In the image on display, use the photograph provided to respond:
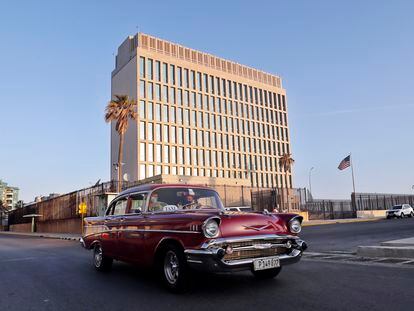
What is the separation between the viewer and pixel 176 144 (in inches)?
2923

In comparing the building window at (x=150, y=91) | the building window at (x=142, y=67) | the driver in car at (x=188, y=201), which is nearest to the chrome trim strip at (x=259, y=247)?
the driver in car at (x=188, y=201)

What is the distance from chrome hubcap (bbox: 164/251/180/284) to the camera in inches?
225

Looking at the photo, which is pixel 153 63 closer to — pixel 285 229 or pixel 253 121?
pixel 253 121

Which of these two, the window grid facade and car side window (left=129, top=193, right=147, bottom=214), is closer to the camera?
car side window (left=129, top=193, right=147, bottom=214)

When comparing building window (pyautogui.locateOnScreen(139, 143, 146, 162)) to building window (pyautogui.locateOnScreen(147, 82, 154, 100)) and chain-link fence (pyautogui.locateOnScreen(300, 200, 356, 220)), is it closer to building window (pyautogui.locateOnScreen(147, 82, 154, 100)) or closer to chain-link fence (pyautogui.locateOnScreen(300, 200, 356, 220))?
building window (pyautogui.locateOnScreen(147, 82, 154, 100))

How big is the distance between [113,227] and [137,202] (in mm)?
1072

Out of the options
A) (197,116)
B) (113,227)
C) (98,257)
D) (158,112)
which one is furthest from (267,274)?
(197,116)

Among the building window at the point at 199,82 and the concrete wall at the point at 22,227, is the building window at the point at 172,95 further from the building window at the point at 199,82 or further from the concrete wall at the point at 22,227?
the concrete wall at the point at 22,227

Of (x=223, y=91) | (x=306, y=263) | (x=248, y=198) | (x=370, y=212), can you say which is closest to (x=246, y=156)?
(x=223, y=91)

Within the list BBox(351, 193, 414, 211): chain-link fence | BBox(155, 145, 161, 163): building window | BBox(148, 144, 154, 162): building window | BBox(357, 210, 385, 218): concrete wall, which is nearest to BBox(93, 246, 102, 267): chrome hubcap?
BBox(357, 210, 385, 218): concrete wall

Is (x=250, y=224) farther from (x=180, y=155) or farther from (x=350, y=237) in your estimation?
(x=180, y=155)

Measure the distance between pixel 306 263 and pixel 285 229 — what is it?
319cm

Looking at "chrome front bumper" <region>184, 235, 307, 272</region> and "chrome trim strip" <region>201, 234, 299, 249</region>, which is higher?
"chrome trim strip" <region>201, 234, 299, 249</region>

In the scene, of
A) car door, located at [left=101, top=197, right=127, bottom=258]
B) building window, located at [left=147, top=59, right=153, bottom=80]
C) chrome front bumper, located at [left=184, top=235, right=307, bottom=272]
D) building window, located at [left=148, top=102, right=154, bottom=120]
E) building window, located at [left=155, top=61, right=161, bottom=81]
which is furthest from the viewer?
building window, located at [left=155, top=61, right=161, bottom=81]
